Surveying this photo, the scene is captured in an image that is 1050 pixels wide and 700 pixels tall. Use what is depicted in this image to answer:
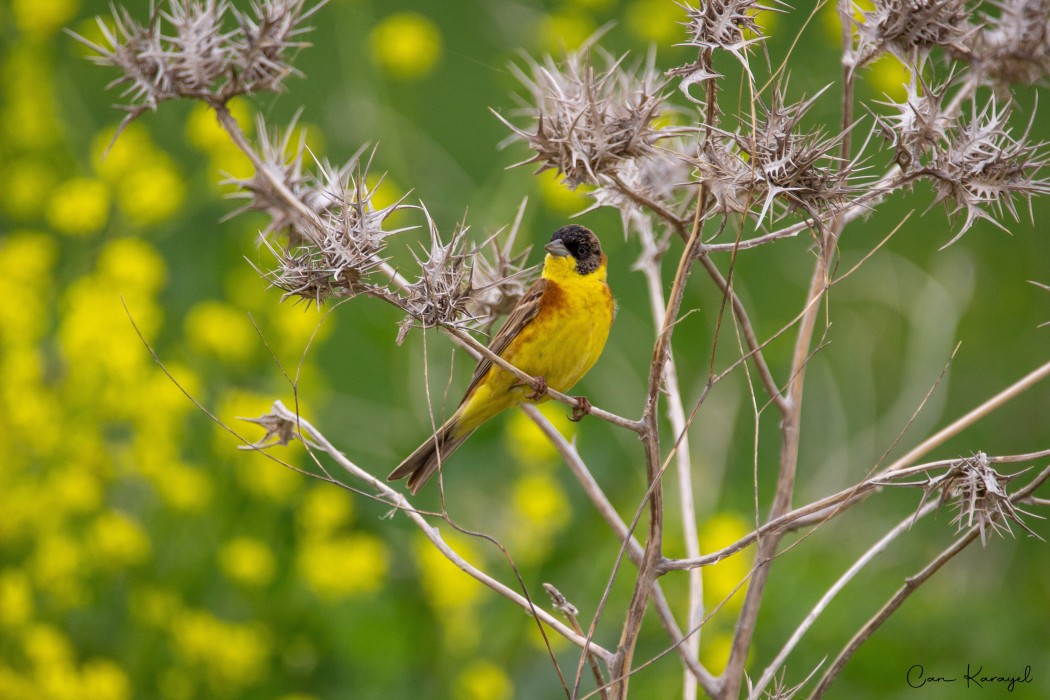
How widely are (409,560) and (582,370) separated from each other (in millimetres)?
1811

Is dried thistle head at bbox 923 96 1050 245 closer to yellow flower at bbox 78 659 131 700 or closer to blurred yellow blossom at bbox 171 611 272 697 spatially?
blurred yellow blossom at bbox 171 611 272 697

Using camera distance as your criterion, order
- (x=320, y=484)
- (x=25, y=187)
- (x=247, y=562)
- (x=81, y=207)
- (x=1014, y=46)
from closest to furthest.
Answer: (x=1014, y=46)
(x=247, y=562)
(x=81, y=207)
(x=320, y=484)
(x=25, y=187)

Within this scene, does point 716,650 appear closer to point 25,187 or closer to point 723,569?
point 723,569

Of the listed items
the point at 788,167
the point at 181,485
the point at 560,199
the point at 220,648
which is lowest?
the point at 220,648

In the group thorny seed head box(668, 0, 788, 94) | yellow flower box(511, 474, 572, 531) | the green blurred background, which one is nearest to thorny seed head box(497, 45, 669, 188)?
thorny seed head box(668, 0, 788, 94)

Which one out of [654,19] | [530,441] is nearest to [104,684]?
[530,441]

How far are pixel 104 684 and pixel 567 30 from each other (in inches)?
127

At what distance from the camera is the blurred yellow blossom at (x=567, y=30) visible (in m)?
4.80

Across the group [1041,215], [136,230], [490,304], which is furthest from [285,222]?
[1041,215]

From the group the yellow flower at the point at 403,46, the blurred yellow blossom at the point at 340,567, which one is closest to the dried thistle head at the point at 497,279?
the blurred yellow blossom at the point at 340,567

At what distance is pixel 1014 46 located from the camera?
1.64 meters

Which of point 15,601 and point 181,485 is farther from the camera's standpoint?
point 181,485

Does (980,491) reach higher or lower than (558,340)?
higher

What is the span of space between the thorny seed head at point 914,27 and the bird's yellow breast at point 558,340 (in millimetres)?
1367
